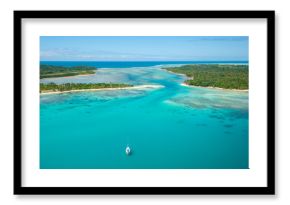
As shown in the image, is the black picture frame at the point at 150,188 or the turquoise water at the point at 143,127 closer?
the black picture frame at the point at 150,188

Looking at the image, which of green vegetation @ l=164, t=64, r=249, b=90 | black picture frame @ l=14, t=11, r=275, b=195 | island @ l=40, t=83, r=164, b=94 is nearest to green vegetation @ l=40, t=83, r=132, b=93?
island @ l=40, t=83, r=164, b=94

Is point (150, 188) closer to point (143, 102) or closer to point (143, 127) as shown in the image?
point (143, 127)

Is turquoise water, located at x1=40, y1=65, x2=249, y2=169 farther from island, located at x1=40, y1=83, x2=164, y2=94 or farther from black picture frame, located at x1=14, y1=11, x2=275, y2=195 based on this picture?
black picture frame, located at x1=14, y1=11, x2=275, y2=195

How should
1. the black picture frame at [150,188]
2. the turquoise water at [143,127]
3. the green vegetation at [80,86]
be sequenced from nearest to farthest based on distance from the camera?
the black picture frame at [150,188] → the turquoise water at [143,127] → the green vegetation at [80,86]

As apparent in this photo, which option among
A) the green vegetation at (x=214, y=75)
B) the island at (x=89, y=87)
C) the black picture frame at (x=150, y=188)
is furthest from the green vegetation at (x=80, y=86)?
the green vegetation at (x=214, y=75)

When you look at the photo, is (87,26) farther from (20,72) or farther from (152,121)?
(152,121)

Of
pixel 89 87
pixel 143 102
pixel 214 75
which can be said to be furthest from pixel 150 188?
pixel 214 75

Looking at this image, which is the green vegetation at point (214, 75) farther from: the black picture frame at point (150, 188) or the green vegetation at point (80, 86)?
the green vegetation at point (80, 86)

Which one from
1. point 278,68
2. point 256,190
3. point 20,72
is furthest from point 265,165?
point 20,72
